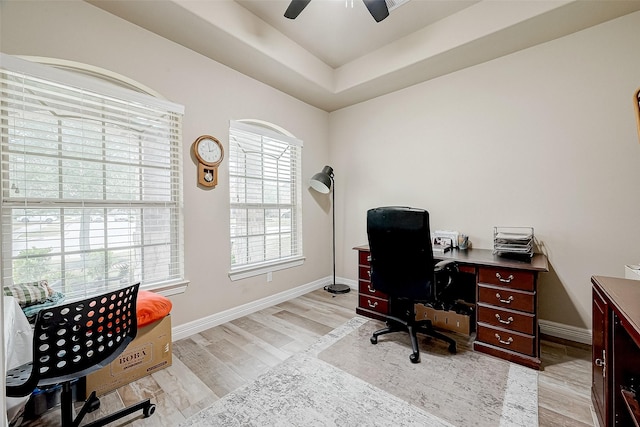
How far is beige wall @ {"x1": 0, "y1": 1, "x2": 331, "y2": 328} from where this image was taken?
1889mm

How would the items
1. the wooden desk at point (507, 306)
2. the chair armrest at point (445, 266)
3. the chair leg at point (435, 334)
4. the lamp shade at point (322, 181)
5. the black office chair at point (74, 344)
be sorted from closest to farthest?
the black office chair at point (74, 344)
the wooden desk at point (507, 306)
the chair armrest at point (445, 266)
the chair leg at point (435, 334)
the lamp shade at point (322, 181)

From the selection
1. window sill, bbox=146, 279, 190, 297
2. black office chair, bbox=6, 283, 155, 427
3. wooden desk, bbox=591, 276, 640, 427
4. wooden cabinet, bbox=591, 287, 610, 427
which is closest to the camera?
wooden desk, bbox=591, 276, 640, 427

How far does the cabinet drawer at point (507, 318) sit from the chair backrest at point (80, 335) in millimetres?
2449

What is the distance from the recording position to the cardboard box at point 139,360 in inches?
70.1

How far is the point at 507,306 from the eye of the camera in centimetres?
210

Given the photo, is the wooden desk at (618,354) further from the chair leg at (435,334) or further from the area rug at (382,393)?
the chair leg at (435,334)

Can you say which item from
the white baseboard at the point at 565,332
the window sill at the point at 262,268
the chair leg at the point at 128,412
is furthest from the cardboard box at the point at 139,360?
the white baseboard at the point at 565,332

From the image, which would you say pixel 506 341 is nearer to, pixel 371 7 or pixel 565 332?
pixel 565 332

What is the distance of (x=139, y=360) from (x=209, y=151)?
180 centimetres

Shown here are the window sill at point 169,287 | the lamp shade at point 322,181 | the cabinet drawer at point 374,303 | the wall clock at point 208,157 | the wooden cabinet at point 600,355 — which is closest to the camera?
the wooden cabinet at point 600,355

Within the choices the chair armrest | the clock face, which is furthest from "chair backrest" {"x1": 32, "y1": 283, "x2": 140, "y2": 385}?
the chair armrest

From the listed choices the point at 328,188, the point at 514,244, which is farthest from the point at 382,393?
the point at 328,188

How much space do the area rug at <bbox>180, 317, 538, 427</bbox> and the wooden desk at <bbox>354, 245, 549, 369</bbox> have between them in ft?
0.37

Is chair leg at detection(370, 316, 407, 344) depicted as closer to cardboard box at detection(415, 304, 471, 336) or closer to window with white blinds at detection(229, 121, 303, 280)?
cardboard box at detection(415, 304, 471, 336)
